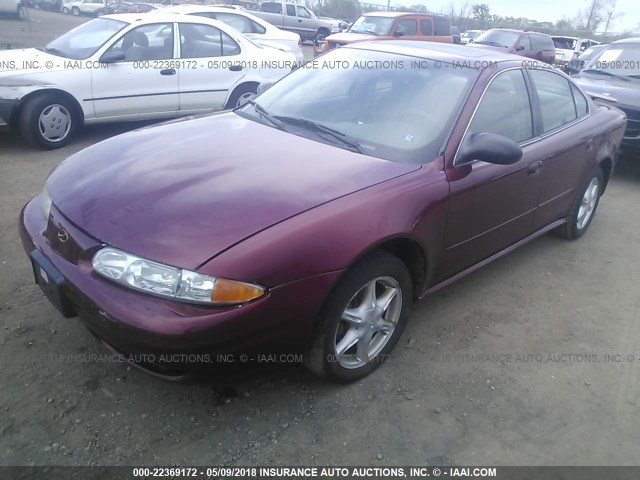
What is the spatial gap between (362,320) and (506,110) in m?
1.73

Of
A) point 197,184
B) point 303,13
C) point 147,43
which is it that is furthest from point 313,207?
point 303,13

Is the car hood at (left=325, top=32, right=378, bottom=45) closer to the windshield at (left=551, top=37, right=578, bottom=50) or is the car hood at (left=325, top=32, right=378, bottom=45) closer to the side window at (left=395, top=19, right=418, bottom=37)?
the side window at (left=395, top=19, right=418, bottom=37)

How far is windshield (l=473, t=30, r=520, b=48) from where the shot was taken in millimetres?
13695

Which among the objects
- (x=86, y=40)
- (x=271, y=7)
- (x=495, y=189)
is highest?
(x=271, y=7)

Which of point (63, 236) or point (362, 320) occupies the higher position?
point (63, 236)

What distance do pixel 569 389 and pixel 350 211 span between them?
1.60 m

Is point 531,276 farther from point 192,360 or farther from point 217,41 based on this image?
point 217,41

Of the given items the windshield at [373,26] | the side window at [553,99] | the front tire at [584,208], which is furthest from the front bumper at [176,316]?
the windshield at [373,26]

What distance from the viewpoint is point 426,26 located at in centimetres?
1363

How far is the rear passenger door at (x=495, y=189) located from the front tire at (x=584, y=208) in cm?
94

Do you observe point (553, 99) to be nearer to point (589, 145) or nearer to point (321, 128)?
point (589, 145)

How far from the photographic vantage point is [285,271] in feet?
6.74

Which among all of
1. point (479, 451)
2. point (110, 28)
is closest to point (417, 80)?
point (479, 451)

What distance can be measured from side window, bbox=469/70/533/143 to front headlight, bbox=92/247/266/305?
1702 millimetres
